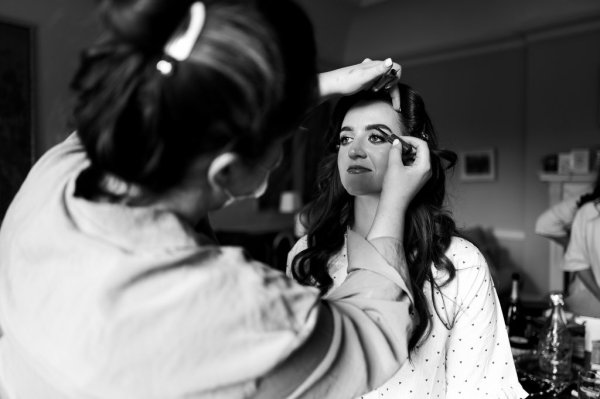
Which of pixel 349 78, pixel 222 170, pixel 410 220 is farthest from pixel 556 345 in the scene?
pixel 222 170

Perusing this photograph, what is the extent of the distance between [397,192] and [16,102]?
3.64 metres

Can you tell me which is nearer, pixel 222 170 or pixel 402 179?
pixel 222 170

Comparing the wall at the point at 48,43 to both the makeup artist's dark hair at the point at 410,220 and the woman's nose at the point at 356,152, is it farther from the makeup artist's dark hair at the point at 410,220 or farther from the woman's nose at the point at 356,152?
the woman's nose at the point at 356,152

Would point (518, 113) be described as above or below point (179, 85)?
above

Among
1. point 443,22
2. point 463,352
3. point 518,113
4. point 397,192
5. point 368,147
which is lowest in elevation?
point 463,352

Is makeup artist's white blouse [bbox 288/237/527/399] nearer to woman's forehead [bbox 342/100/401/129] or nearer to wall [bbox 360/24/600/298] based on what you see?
woman's forehead [bbox 342/100/401/129]

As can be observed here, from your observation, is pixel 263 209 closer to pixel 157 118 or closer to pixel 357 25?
pixel 357 25

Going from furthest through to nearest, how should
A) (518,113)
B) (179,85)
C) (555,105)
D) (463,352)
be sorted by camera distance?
(518,113) < (555,105) < (463,352) < (179,85)

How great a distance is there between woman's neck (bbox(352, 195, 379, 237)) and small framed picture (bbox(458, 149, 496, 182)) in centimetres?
472

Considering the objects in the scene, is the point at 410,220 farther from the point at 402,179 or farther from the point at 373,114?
the point at 402,179

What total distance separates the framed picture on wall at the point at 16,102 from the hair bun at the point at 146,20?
3376 mm

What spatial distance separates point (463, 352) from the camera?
4.06ft

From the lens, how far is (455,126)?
241 inches

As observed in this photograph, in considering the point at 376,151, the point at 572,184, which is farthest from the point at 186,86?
the point at 572,184
